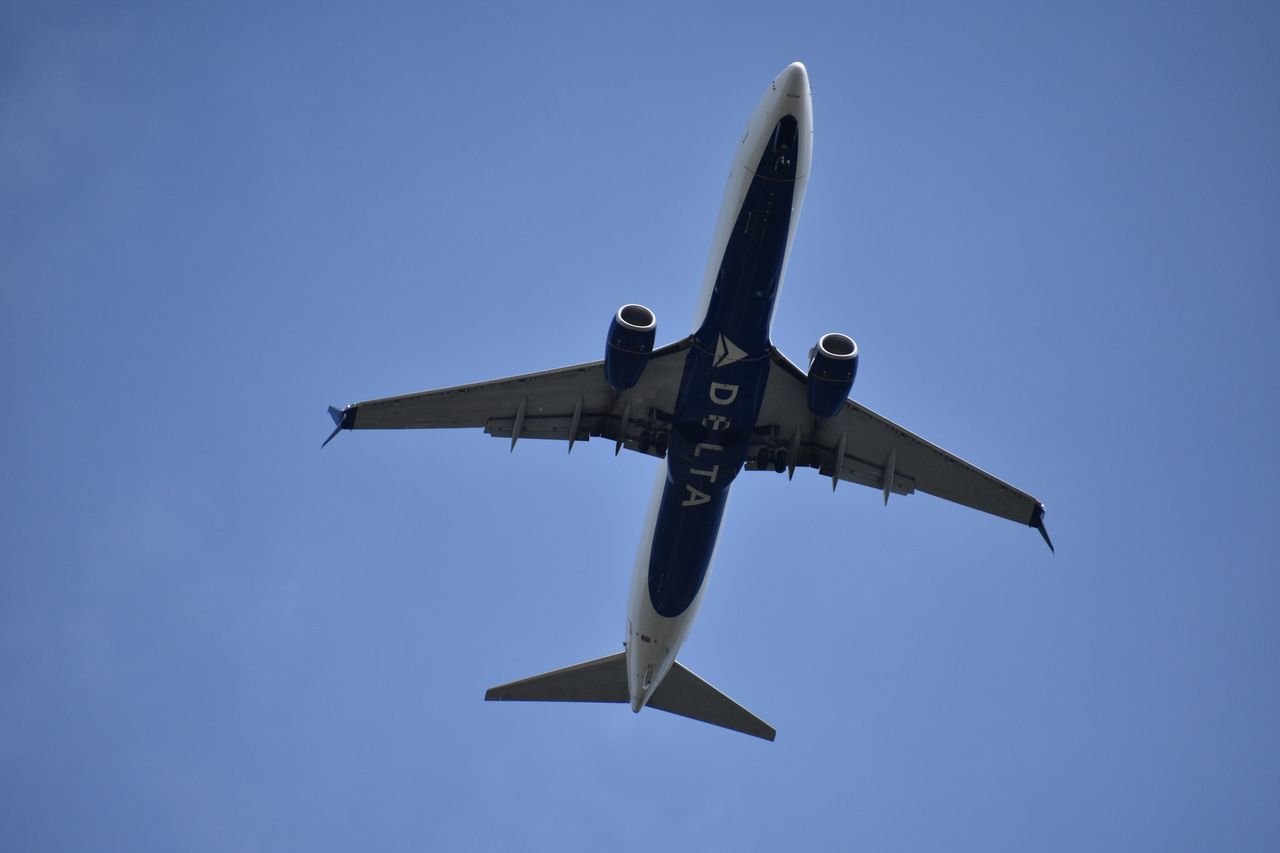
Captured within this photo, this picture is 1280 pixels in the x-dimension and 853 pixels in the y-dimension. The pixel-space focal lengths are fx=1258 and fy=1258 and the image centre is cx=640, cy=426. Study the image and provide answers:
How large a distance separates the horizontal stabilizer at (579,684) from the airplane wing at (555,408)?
6.39m

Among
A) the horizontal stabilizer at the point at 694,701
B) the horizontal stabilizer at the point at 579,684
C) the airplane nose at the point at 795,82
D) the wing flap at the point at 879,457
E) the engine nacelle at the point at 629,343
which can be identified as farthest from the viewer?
the horizontal stabilizer at the point at 694,701

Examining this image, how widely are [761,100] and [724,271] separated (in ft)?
12.4

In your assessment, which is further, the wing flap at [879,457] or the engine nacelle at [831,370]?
the wing flap at [879,457]

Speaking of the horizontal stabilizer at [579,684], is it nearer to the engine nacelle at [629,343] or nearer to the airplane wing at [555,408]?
the airplane wing at [555,408]

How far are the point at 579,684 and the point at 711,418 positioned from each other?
364 inches

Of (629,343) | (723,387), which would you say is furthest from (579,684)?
(629,343)

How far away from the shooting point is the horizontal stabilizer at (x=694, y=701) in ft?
115

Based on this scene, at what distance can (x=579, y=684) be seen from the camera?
34656 millimetres

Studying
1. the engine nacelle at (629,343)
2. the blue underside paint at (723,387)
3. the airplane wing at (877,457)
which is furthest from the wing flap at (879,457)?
the engine nacelle at (629,343)

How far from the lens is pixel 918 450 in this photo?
3312cm

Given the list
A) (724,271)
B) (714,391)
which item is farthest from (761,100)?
(714,391)

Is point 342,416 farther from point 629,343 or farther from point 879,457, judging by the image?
point 879,457

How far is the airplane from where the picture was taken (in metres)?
27.3

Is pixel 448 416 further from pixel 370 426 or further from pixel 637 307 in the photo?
pixel 637 307
